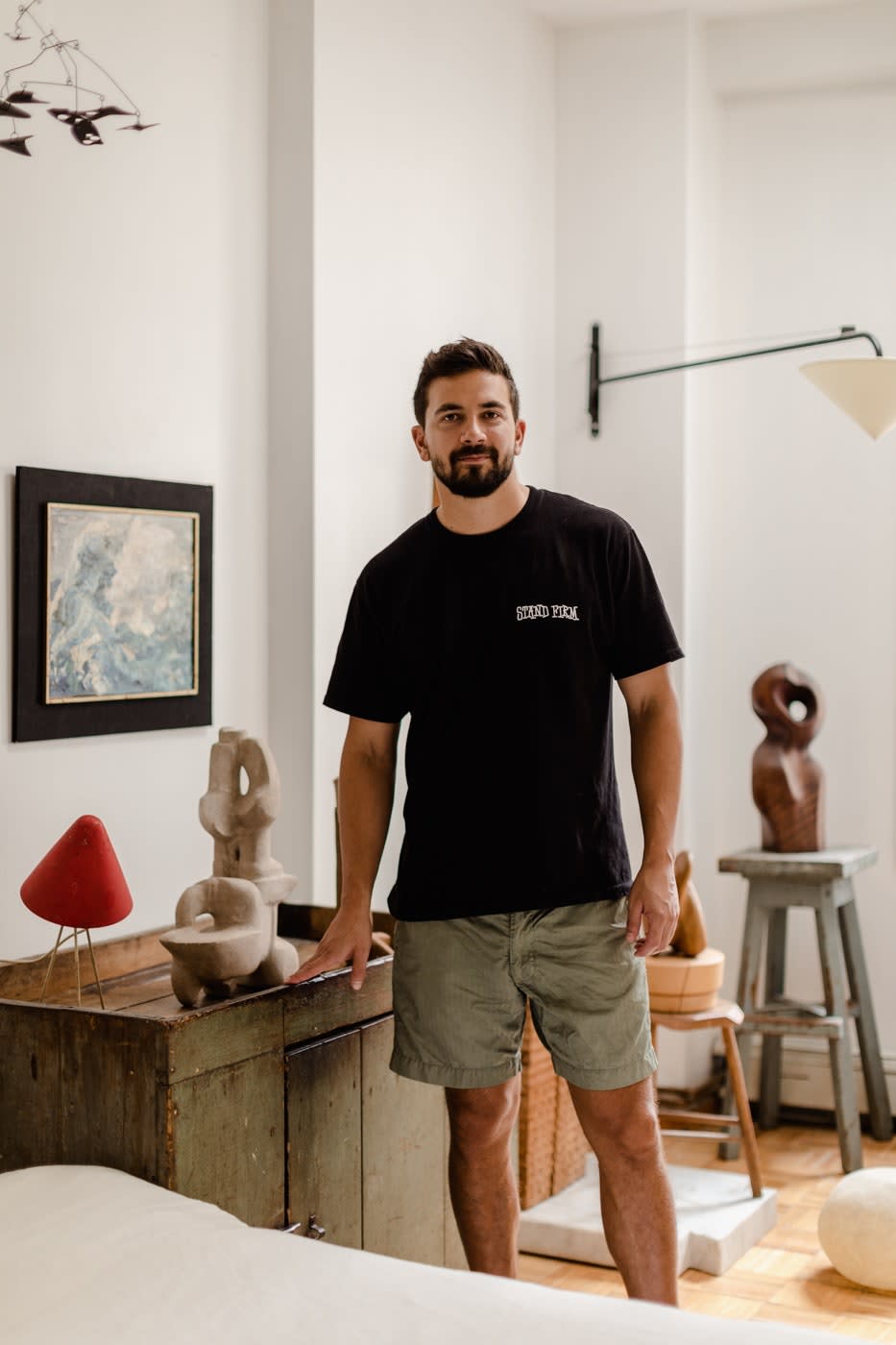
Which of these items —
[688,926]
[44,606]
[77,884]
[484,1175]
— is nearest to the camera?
[77,884]

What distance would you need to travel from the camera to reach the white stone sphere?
2938 mm

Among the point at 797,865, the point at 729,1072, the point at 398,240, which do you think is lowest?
the point at 729,1072

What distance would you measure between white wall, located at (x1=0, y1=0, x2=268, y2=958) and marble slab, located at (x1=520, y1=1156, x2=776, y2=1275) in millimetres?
1100

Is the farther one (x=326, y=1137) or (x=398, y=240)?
(x=398, y=240)

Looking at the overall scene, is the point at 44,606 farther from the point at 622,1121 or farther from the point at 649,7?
the point at 649,7

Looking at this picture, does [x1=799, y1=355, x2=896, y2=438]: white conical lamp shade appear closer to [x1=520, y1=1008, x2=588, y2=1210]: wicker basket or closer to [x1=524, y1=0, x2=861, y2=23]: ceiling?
[x1=524, y1=0, x2=861, y2=23]: ceiling

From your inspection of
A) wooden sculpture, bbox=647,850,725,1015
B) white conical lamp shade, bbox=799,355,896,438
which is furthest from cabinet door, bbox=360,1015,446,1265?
white conical lamp shade, bbox=799,355,896,438

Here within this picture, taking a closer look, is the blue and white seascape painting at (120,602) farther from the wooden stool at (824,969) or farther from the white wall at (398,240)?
the wooden stool at (824,969)

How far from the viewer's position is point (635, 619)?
7.56 feet

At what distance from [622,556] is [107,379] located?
1.03 meters

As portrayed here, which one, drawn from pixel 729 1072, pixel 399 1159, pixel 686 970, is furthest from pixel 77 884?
pixel 729 1072

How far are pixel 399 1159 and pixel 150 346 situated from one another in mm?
1562

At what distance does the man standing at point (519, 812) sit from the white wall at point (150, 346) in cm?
59

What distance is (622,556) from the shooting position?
2316 millimetres
